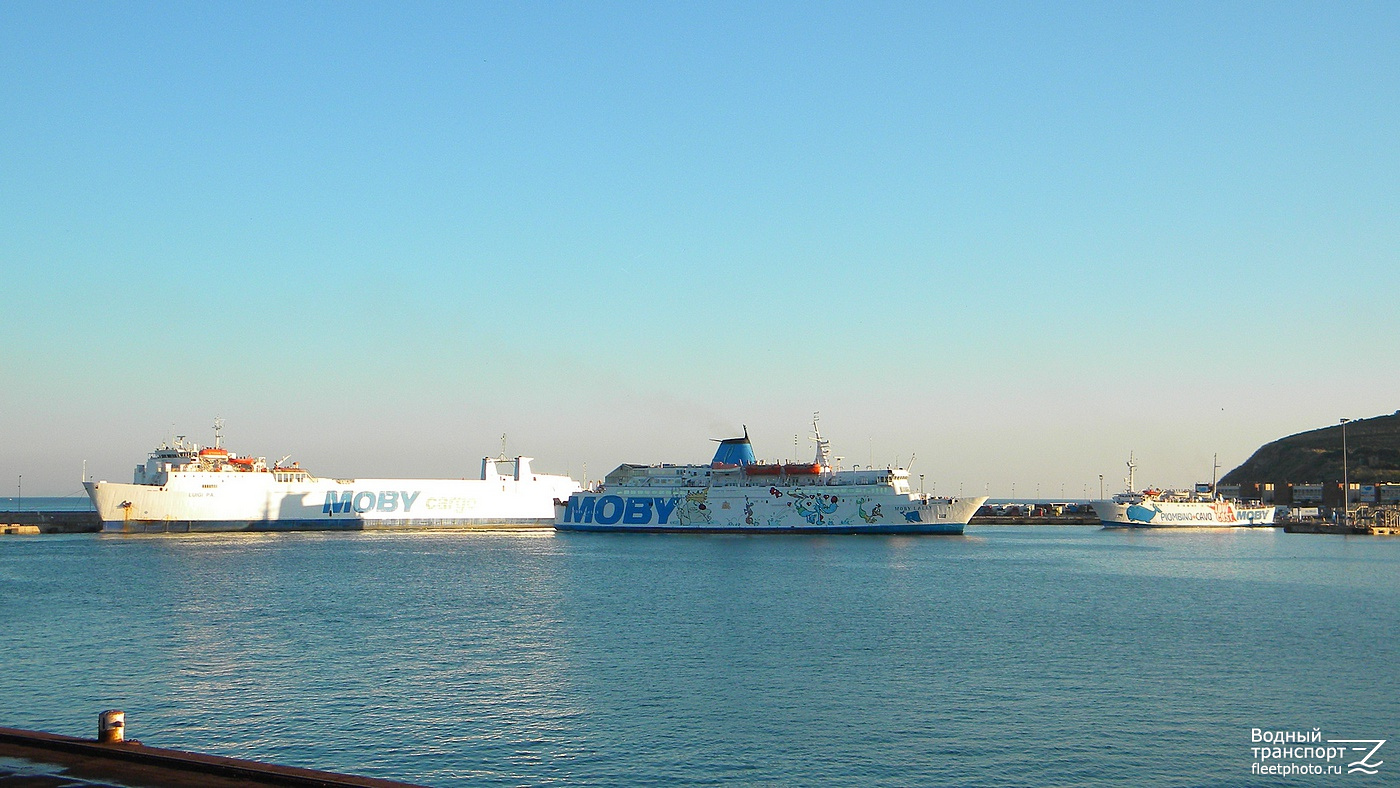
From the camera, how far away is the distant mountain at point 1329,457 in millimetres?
137875

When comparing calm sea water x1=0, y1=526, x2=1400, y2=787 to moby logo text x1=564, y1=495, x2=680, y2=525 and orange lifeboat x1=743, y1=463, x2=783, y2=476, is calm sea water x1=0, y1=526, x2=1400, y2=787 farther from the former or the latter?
moby logo text x1=564, y1=495, x2=680, y2=525

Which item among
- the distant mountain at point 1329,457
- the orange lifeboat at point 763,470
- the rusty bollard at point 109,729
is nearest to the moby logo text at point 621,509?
the orange lifeboat at point 763,470

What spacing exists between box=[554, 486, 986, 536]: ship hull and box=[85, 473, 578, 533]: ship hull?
10114mm

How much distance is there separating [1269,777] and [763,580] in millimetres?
27128

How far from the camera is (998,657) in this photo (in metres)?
23.0

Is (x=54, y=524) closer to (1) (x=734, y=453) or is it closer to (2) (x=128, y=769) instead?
(1) (x=734, y=453)

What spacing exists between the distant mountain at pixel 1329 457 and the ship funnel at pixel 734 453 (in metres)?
99.2

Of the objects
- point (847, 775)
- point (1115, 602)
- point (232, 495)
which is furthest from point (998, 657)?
point (232, 495)

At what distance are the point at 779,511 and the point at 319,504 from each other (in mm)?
31987

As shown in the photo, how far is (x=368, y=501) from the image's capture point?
254 feet

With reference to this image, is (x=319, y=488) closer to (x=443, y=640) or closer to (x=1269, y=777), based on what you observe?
(x=443, y=640)

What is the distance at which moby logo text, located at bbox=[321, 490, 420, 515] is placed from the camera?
247 ft

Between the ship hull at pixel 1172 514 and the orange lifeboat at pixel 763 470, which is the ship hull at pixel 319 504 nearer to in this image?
the orange lifeboat at pixel 763 470

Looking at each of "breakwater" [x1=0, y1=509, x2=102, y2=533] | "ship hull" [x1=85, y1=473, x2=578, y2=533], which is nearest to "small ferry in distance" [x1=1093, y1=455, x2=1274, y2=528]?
"ship hull" [x1=85, y1=473, x2=578, y2=533]
